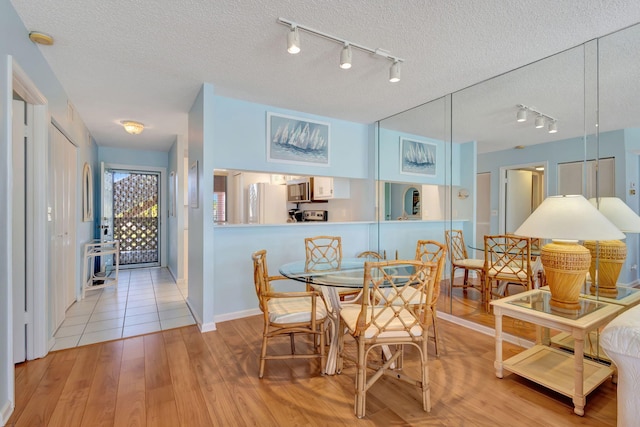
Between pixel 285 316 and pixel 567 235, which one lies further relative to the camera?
pixel 285 316

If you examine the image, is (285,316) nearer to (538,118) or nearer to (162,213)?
(538,118)

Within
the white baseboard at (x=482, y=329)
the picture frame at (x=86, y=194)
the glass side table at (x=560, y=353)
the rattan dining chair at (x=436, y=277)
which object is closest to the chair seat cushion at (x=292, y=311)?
the rattan dining chair at (x=436, y=277)

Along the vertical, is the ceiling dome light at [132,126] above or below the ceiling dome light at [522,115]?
above

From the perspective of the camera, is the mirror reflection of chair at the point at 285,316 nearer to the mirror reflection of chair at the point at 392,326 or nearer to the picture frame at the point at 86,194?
the mirror reflection of chair at the point at 392,326

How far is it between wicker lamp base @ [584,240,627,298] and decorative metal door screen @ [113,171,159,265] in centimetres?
681

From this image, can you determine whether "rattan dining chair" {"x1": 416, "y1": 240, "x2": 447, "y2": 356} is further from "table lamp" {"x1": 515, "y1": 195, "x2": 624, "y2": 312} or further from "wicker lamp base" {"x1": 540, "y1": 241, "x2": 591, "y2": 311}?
"wicker lamp base" {"x1": 540, "y1": 241, "x2": 591, "y2": 311}

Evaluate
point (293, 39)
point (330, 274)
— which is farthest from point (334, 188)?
point (293, 39)

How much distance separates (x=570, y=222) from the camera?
1.90 metres

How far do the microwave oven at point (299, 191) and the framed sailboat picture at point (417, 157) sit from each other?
5.94ft

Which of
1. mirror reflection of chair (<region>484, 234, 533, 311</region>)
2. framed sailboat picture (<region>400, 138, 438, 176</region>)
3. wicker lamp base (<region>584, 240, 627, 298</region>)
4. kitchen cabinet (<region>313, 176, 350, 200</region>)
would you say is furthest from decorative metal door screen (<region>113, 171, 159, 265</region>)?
wicker lamp base (<region>584, 240, 627, 298</region>)

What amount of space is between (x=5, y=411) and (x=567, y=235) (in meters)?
3.38

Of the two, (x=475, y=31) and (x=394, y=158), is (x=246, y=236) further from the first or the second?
(x=475, y=31)

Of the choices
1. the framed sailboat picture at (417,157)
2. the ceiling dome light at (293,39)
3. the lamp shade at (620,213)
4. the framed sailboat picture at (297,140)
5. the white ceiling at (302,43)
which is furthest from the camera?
the framed sailboat picture at (417,157)

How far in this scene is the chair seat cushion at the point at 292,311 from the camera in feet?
6.99
